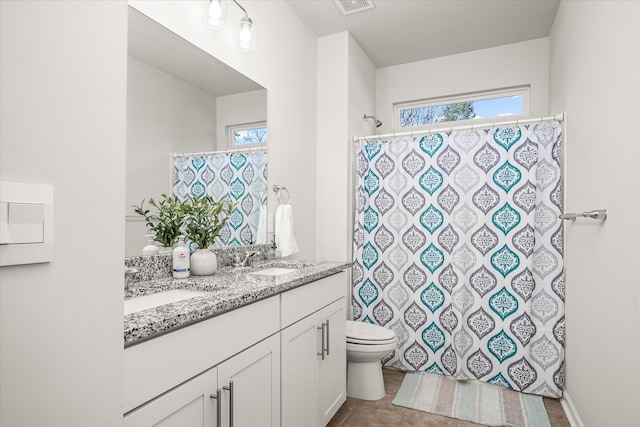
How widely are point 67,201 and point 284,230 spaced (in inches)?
70.3

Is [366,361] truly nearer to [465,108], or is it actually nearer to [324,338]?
[324,338]

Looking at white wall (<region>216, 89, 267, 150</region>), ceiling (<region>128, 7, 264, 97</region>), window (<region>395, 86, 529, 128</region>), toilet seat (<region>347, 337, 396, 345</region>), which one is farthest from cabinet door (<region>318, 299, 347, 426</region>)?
window (<region>395, 86, 529, 128</region>)

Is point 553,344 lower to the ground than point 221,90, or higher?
lower

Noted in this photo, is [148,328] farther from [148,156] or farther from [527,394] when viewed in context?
[527,394]

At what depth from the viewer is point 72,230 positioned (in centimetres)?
64

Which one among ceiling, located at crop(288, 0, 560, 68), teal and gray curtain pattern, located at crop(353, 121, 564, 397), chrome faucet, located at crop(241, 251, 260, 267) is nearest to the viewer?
chrome faucet, located at crop(241, 251, 260, 267)

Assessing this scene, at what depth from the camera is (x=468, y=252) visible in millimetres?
2633

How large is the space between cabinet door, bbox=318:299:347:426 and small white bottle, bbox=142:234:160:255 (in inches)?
32.7

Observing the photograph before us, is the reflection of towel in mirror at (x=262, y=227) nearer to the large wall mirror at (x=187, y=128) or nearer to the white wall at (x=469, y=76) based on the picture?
the large wall mirror at (x=187, y=128)

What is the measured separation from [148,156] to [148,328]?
977 mm

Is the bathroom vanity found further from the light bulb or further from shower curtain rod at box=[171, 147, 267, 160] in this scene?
Answer: the light bulb

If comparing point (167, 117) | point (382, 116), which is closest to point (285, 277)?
point (167, 117)

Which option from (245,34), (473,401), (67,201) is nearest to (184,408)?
(67,201)

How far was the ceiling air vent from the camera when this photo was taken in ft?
8.27
